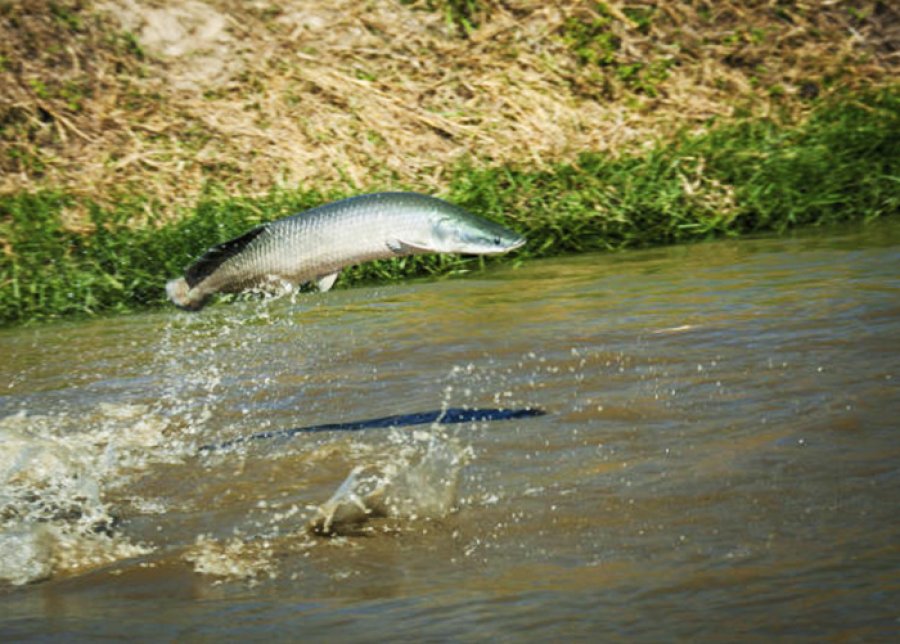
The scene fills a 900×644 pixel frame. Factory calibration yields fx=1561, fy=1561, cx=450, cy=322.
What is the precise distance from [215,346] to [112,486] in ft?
9.06

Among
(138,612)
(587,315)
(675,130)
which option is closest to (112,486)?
(138,612)

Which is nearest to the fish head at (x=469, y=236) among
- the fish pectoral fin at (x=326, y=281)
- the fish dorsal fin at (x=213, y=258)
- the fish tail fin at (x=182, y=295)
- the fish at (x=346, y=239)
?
the fish at (x=346, y=239)

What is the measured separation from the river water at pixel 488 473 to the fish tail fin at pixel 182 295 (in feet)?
1.87

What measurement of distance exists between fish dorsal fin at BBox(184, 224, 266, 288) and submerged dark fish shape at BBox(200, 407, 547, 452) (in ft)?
2.75

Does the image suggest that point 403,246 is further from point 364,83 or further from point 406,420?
point 364,83

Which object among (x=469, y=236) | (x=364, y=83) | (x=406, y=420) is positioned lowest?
(x=406, y=420)

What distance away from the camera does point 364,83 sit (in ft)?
40.0

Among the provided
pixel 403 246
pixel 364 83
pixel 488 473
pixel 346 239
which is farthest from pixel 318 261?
pixel 364 83

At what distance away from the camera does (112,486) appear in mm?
4961

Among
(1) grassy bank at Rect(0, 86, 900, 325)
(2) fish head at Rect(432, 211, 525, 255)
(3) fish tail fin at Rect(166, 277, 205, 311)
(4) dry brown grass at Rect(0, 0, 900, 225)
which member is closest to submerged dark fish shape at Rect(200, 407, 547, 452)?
(3) fish tail fin at Rect(166, 277, 205, 311)

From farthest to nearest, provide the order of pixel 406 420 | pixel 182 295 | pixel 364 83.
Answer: pixel 364 83, pixel 406 420, pixel 182 295

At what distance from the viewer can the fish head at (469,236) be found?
452 centimetres

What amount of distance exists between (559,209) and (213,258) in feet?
18.3

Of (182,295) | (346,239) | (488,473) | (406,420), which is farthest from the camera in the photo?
(406,420)
